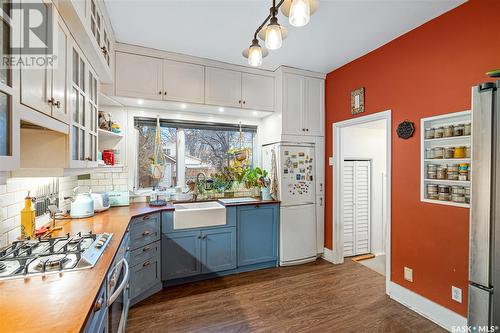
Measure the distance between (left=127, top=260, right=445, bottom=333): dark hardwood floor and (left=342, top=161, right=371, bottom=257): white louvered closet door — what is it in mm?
741

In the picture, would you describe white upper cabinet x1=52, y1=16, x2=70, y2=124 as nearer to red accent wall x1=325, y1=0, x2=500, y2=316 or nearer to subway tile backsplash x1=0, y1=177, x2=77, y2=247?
subway tile backsplash x1=0, y1=177, x2=77, y2=247

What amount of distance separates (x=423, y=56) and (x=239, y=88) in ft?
6.39

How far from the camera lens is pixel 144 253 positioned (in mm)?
2318

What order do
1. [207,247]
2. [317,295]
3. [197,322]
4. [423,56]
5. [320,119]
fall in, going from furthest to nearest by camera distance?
[320,119], [207,247], [317,295], [423,56], [197,322]

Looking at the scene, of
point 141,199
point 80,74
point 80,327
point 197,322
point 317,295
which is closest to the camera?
point 80,327

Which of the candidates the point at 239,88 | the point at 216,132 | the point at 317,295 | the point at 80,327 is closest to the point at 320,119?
the point at 239,88

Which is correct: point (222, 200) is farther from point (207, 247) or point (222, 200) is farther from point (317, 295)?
point (317, 295)

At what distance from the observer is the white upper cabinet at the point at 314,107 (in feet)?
10.8

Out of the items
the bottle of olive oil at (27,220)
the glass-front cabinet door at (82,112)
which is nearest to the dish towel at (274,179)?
the glass-front cabinet door at (82,112)

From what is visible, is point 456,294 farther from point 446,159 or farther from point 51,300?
point 51,300

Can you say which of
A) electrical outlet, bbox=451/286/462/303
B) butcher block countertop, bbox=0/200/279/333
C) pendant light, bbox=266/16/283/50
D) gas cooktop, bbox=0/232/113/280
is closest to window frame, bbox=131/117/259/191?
gas cooktop, bbox=0/232/113/280

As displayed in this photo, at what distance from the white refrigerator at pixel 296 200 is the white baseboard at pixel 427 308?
3.55ft

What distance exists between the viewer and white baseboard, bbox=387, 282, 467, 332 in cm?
192

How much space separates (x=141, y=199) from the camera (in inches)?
117
